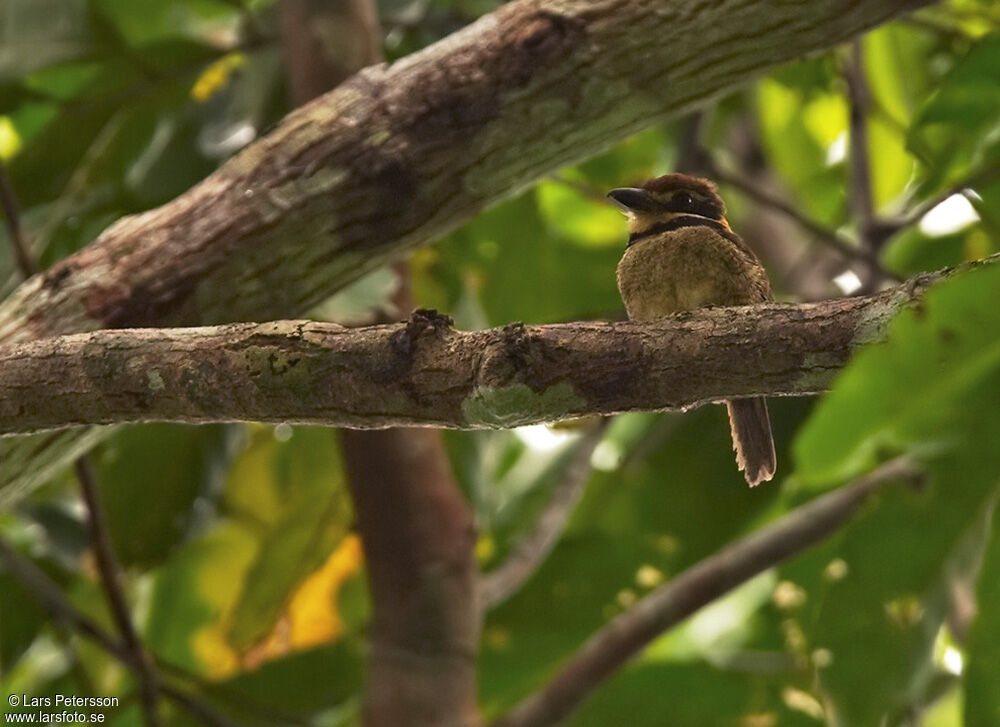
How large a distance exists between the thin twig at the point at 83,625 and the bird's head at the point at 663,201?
5.33 ft

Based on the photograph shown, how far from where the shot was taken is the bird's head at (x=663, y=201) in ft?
10.7

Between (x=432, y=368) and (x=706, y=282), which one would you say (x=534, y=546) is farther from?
(x=432, y=368)

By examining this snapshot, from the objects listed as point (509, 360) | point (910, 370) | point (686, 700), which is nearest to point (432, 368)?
point (509, 360)

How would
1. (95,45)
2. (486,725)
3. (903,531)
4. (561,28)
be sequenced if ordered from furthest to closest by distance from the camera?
(95,45) < (486,725) < (561,28) < (903,531)

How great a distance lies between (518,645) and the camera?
4.17m

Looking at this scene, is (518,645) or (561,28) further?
(518,645)

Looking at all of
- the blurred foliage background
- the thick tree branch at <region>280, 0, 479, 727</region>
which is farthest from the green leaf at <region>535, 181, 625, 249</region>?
the thick tree branch at <region>280, 0, 479, 727</region>

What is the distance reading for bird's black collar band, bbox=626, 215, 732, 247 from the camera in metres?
3.11

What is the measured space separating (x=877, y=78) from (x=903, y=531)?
2865 mm

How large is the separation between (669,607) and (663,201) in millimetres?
948

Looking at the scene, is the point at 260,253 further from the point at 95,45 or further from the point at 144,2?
the point at 144,2

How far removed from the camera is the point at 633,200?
10.7ft

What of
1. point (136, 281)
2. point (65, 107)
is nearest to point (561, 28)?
point (136, 281)

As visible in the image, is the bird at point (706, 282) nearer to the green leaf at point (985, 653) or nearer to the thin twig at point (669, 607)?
the thin twig at point (669, 607)
